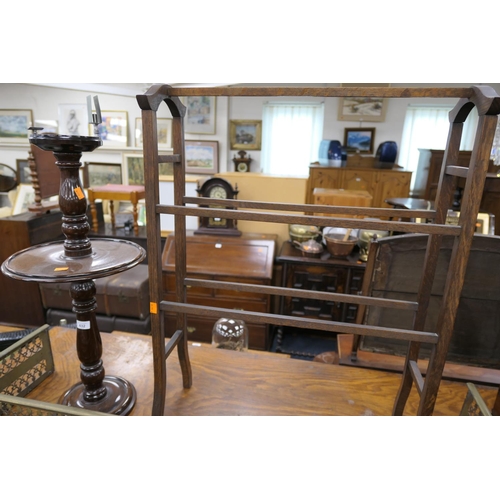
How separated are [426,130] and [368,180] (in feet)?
5.87

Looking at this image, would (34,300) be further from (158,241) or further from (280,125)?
(280,125)

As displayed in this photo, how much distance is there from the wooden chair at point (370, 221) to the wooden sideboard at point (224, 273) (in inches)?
62.0

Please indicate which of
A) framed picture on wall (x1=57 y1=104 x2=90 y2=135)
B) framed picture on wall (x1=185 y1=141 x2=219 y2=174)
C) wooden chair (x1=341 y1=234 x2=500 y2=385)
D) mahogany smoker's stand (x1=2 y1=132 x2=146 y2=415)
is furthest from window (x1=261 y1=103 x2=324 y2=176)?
mahogany smoker's stand (x1=2 y1=132 x2=146 y2=415)

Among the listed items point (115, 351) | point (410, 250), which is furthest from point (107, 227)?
point (410, 250)

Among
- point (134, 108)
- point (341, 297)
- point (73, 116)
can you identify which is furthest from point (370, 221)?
point (73, 116)

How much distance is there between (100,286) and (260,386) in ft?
6.97

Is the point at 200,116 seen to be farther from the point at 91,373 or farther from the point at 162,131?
the point at 91,373

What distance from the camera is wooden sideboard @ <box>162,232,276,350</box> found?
10.3 ft

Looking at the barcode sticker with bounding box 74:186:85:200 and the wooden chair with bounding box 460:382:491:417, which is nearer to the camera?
the wooden chair with bounding box 460:382:491:417

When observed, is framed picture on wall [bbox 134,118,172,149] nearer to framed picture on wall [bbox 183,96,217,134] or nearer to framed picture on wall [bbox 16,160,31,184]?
framed picture on wall [bbox 183,96,217,134]

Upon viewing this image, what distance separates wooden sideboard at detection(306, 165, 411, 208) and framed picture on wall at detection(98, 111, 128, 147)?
2866 millimetres

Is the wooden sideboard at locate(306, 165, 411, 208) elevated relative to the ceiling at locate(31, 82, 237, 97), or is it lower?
lower

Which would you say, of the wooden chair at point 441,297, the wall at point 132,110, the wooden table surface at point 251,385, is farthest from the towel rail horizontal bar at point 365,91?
the wall at point 132,110

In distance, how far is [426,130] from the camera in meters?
5.34
